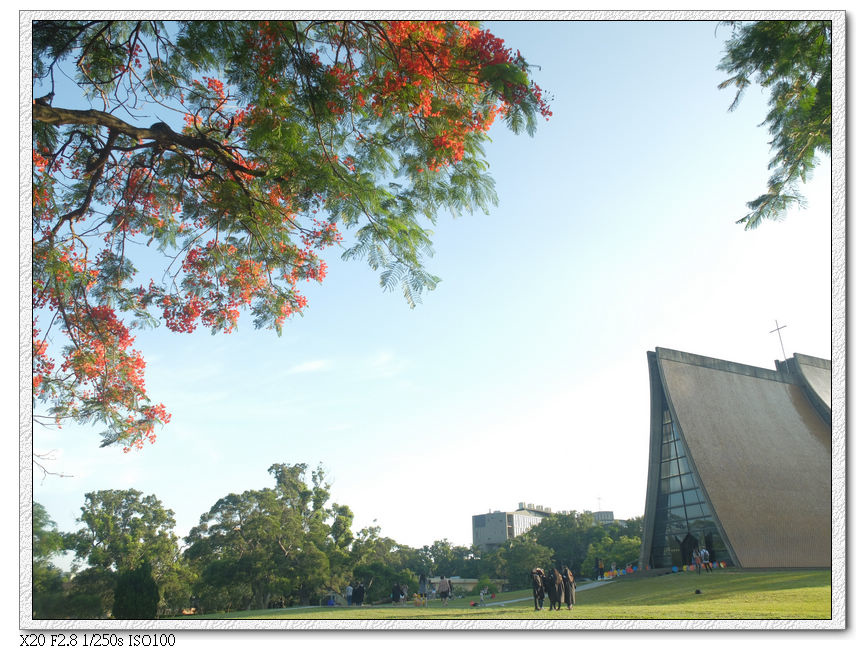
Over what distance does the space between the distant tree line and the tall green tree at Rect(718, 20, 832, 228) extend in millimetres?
6839

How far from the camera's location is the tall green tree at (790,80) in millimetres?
4371

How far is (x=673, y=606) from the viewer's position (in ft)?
20.7

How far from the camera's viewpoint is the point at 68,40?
440 cm

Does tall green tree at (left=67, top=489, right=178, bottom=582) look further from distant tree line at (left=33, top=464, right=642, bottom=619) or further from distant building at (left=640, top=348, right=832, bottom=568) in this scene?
distant building at (left=640, top=348, right=832, bottom=568)

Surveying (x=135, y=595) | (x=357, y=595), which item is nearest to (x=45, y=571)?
(x=135, y=595)

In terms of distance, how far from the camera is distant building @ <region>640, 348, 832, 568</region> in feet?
44.5

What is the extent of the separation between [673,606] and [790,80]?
5.69 metres

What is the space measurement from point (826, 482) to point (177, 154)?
61.7 feet

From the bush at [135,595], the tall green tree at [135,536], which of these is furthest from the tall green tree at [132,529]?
the bush at [135,595]

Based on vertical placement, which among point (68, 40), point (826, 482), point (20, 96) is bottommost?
point (826, 482)

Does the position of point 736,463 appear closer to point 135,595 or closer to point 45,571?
point 135,595

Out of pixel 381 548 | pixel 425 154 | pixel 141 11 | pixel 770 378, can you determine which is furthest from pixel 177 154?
pixel 770 378
